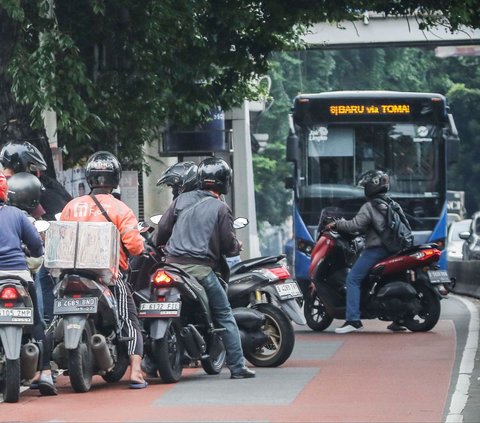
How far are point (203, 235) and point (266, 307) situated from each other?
1.16m

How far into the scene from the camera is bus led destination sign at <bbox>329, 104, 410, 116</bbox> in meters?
22.9

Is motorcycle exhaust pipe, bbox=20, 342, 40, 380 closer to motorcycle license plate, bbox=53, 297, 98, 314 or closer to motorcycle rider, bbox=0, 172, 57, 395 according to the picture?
motorcycle rider, bbox=0, 172, 57, 395

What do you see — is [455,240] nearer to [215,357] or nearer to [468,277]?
[468,277]

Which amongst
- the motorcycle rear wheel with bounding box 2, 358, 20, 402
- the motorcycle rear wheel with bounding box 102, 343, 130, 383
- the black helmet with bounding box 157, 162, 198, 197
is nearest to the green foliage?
the black helmet with bounding box 157, 162, 198, 197

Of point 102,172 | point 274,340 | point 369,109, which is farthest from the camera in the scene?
point 369,109

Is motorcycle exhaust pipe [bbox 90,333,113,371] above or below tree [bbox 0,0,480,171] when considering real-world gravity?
below

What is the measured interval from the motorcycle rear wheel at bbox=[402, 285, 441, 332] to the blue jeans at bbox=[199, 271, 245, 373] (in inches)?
203

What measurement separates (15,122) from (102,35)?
283 cm

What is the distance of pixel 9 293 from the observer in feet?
34.7

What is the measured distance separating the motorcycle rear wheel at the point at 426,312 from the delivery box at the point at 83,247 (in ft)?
20.9

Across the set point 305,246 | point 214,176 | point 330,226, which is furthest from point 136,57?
point 214,176

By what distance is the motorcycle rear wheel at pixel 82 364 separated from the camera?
10961 mm

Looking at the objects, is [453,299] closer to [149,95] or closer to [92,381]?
[149,95]

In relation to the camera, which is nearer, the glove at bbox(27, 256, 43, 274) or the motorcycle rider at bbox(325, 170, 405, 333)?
the glove at bbox(27, 256, 43, 274)
